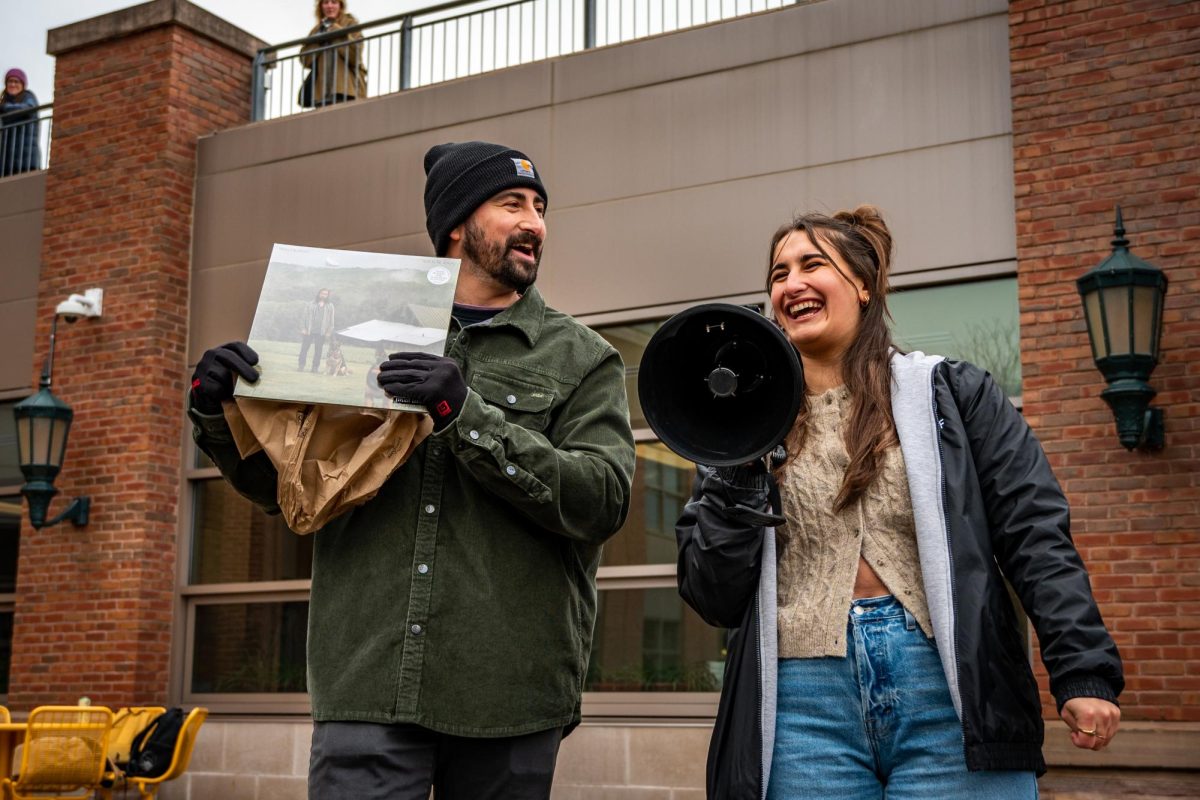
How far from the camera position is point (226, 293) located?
36.2 feet

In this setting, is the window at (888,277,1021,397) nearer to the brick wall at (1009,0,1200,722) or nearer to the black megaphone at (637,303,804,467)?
the brick wall at (1009,0,1200,722)

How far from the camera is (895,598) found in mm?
2881

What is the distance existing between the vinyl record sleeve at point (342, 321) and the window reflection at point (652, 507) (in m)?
6.18

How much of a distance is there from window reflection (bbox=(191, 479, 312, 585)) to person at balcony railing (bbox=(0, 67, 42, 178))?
3.60 metres

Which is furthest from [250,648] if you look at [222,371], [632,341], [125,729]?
[222,371]

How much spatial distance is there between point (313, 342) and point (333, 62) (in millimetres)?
8849

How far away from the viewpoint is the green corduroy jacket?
9.77 ft

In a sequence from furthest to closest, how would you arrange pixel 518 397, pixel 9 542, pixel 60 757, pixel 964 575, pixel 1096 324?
1. pixel 9 542
2. pixel 60 757
3. pixel 1096 324
4. pixel 518 397
5. pixel 964 575

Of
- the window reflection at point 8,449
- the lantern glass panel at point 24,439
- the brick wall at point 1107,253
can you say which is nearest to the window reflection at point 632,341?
the brick wall at point 1107,253

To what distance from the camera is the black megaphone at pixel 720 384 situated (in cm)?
291

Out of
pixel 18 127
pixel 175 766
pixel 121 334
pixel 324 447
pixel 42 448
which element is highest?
pixel 18 127

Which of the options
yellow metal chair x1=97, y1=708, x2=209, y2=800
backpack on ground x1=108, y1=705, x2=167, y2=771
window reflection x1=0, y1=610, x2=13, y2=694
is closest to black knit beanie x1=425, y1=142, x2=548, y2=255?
yellow metal chair x1=97, y1=708, x2=209, y2=800

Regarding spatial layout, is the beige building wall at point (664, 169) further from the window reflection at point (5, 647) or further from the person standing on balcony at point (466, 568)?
the person standing on balcony at point (466, 568)

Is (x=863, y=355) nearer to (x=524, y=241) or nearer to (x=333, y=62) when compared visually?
(x=524, y=241)
